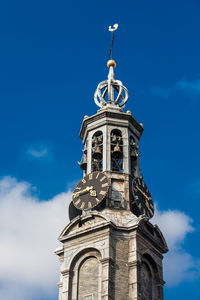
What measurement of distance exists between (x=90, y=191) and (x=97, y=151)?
15.1ft

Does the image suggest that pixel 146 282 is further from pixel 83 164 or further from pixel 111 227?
pixel 83 164

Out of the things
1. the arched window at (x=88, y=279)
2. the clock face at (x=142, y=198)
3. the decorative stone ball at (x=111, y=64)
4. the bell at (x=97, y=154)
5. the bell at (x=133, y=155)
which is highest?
the decorative stone ball at (x=111, y=64)

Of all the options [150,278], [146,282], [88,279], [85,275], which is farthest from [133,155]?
[88,279]

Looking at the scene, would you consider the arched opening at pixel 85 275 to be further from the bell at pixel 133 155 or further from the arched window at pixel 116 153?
the bell at pixel 133 155

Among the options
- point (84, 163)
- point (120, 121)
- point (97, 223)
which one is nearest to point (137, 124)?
point (120, 121)

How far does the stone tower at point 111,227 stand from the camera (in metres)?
47.9

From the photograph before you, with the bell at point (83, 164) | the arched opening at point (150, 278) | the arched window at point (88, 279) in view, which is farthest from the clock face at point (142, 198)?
the arched window at point (88, 279)

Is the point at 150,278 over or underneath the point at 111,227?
underneath

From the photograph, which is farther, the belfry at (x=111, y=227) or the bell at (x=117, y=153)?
the bell at (x=117, y=153)

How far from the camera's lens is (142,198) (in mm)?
53438

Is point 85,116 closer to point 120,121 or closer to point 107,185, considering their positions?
point 120,121

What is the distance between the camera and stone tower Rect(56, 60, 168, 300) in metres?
47.9

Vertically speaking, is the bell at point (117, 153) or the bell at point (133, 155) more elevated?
the bell at point (133, 155)

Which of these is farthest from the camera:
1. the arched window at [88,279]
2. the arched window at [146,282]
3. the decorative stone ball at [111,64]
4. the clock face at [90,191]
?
the decorative stone ball at [111,64]
